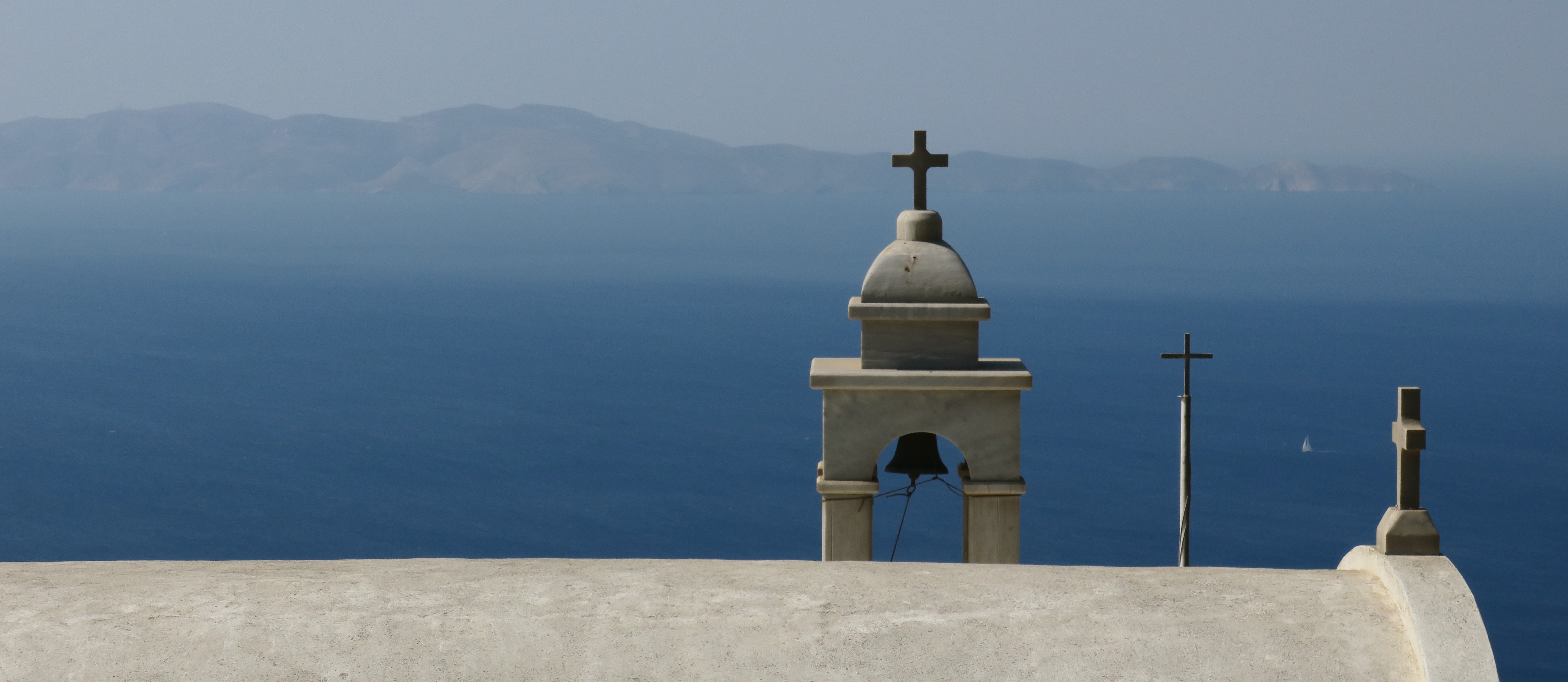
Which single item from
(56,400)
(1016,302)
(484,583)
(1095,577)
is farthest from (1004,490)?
(1016,302)

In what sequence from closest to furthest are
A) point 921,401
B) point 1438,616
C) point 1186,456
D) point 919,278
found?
point 1438,616
point 921,401
point 919,278
point 1186,456

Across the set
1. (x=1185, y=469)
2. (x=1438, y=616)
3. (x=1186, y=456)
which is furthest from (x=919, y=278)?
(x=1185, y=469)

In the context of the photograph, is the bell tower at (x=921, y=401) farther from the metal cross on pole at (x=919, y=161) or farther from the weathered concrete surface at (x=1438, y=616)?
the weathered concrete surface at (x=1438, y=616)

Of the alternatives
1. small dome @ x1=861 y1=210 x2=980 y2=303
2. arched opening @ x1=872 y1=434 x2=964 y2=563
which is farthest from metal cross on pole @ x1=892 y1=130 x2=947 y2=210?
arched opening @ x1=872 y1=434 x2=964 y2=563

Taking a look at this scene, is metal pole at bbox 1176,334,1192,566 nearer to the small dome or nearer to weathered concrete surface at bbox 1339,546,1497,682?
the small dome

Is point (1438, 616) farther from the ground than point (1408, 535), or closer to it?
closer to it

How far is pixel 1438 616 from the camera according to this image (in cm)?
602

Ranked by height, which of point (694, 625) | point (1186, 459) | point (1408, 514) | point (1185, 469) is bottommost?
point (1185, 469)

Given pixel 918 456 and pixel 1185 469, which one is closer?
pixel 918 456

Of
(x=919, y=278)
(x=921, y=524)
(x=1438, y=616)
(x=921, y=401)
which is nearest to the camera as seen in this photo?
(x=1438, y=616)

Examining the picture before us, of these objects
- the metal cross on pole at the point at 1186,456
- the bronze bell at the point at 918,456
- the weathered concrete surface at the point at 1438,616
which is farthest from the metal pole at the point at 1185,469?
the weathered concrete surface at the point at 1438,616

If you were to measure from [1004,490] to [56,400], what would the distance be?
118m

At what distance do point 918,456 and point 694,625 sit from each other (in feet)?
14.3

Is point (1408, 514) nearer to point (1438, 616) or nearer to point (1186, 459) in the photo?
point (1438, 616)
